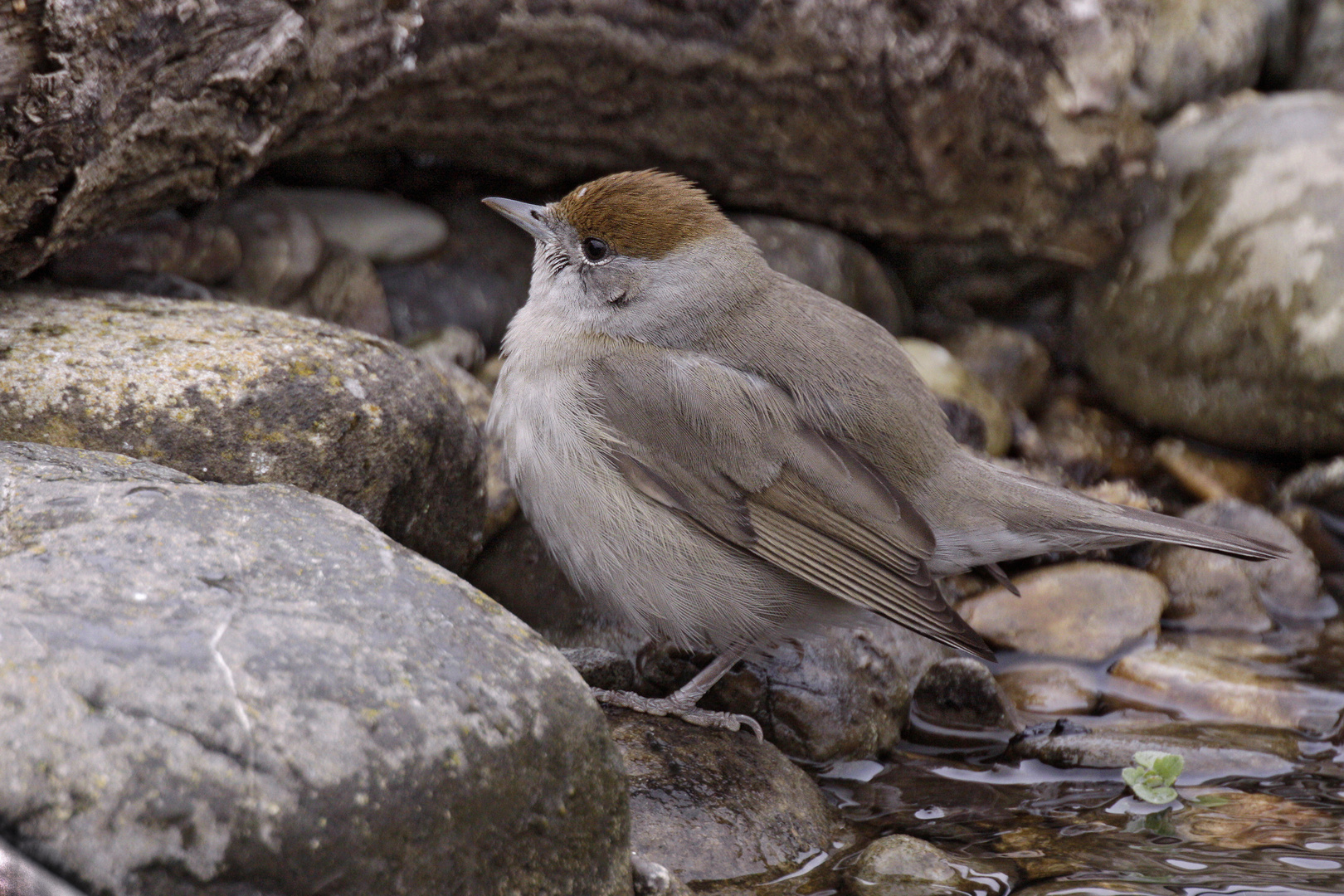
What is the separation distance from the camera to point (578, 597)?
4902mm

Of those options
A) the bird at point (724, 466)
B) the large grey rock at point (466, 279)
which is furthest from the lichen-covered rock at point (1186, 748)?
the large grey rock at point (466, 279)

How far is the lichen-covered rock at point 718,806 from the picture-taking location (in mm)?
3688

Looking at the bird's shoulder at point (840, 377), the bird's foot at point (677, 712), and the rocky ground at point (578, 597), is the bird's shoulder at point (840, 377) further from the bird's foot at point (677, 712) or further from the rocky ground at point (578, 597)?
the bird's foot at point (677, 712)

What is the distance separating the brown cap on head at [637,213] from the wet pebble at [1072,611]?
2.10 meters

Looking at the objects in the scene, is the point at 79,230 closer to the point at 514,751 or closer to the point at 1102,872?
the point at 514,751

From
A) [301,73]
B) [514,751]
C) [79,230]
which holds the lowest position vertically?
[514,751]

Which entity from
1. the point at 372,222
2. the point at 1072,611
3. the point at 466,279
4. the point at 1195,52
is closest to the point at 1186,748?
A: the point at 1072,611

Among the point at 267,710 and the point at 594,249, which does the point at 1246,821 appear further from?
the point at 267,710

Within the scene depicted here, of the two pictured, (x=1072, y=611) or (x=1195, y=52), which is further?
(x=1195, y=52)

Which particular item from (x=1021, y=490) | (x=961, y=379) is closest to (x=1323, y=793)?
(x=1021, y=490)

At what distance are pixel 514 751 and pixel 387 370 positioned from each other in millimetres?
Answer: 1862

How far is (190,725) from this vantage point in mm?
2467

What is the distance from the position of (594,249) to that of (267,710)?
259cm

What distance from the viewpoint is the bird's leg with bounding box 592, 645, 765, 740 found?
431 centimetres
